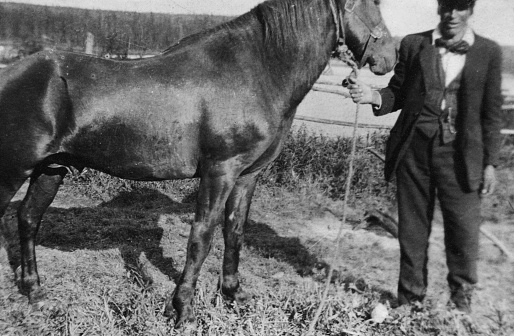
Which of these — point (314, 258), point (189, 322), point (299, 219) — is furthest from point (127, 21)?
point (189, 322)

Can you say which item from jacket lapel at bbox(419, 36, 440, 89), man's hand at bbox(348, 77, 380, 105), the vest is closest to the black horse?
man's hand at bbox(348, 77, 380, 105)

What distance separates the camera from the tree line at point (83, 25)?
1644cm

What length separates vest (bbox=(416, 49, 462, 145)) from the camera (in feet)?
10.2

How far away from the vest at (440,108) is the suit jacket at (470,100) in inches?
1.1

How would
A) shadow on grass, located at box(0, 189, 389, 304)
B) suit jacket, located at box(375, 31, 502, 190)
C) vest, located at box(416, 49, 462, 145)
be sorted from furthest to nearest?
1. shadow on grass, located at box(0, 189, 389, 304)
2. vest, located at box(416, 49, 462, 145)
3. suit jacket, located at box(375, 31, 502, 190)

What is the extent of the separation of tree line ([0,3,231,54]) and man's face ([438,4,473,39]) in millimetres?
12547

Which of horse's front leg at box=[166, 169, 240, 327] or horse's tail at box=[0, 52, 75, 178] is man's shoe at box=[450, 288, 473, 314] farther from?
horse's tail at box=[0, 52, 75, 178]

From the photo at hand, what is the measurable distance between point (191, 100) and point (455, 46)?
176 centimetres

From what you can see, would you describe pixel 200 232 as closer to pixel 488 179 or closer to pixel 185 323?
pixel 185 323

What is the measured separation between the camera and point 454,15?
294 centimetres

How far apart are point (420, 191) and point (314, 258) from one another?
1.78 meters

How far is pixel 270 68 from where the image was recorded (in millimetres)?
A: 3400

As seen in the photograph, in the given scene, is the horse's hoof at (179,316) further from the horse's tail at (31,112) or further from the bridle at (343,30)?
the bridle at (343,30)

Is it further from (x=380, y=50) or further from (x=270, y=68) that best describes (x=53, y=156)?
(x=380, y=50)
